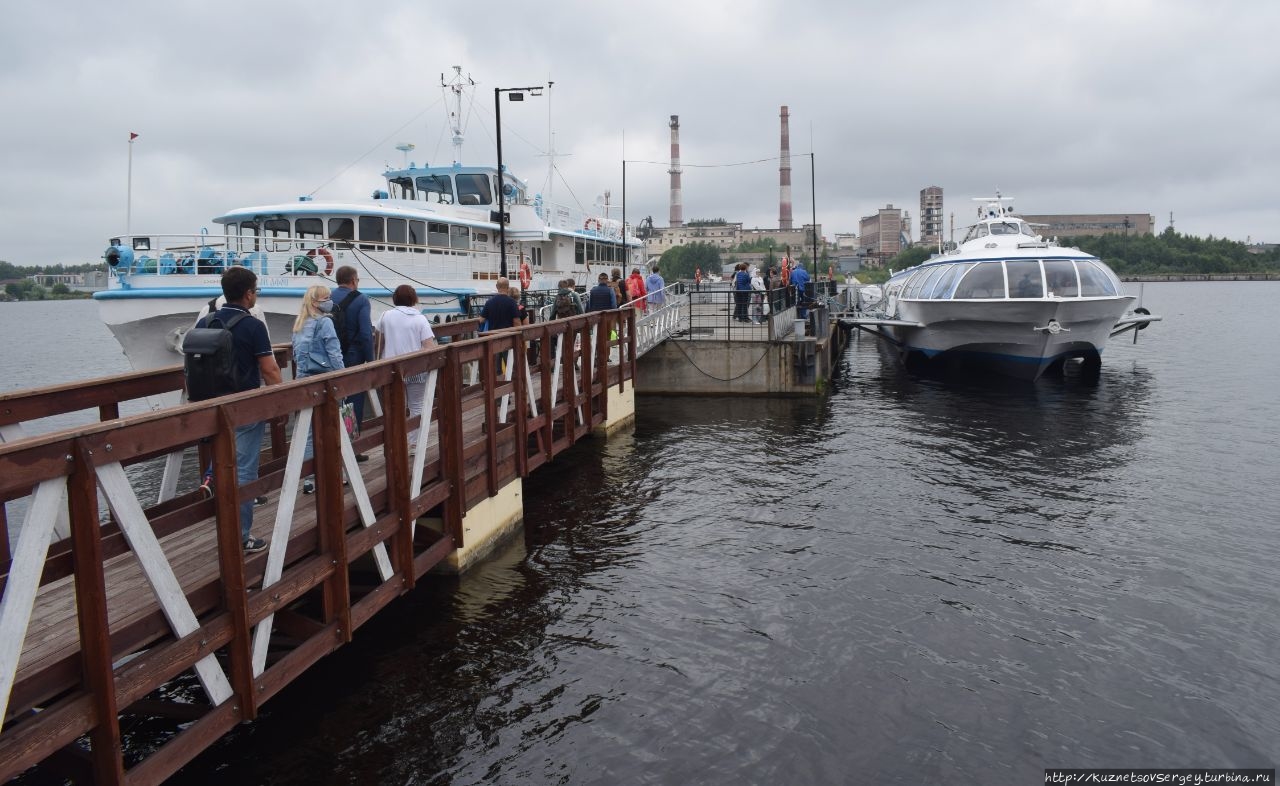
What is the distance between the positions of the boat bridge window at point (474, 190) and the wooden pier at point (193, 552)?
57.8 feet

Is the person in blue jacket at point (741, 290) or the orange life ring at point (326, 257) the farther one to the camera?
the person in blue jacket at point (741, 290)

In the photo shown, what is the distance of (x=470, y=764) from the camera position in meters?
5.40

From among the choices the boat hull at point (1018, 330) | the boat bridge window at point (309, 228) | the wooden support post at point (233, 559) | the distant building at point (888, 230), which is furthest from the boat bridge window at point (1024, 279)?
the distant building at point (888, 230)

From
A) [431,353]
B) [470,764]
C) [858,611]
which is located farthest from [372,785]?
[858,611]

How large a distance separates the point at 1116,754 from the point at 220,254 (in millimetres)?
17932

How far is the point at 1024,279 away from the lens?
2175 cm

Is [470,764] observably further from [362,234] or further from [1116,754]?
[362,234]

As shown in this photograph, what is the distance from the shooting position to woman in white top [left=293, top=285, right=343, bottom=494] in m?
7.27

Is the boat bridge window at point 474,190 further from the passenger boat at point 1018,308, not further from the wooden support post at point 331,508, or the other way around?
the wooden support post at point 331,508

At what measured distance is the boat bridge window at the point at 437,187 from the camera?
84.7 feet

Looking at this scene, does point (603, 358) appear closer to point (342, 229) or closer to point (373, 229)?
point (373, 229)

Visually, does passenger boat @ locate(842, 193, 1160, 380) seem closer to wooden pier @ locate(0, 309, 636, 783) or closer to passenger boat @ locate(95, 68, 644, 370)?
passenger boat @ locate(95, 68, 644, 370)

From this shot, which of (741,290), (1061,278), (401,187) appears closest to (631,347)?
(741,290)

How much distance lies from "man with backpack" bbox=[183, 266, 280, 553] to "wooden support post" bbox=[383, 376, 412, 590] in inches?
37.6
